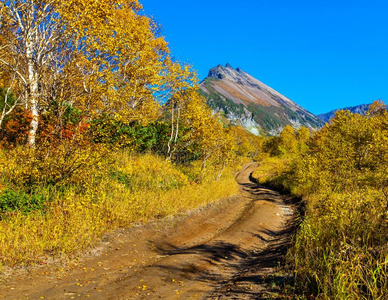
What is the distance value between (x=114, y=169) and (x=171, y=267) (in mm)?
7719

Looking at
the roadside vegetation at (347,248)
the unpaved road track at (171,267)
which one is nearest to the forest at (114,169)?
the roadside vegetation at (347,248)

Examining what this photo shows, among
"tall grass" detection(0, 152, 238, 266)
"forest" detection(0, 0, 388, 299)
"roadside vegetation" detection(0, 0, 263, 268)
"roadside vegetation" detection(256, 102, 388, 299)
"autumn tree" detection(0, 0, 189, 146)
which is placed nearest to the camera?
"roadside vegetation" detection(256, 102, 388, 299)

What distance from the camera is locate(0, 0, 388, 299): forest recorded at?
5.96 meters

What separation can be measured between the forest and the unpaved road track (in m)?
0.70

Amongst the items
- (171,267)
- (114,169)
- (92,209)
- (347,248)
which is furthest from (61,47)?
(347,248)

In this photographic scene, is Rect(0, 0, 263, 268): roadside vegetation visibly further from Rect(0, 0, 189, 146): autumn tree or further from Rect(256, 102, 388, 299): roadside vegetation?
Rect(256, 102, 388, 299): roadside vegetation

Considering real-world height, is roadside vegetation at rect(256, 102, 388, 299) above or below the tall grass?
above

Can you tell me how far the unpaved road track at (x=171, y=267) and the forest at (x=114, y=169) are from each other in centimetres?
70

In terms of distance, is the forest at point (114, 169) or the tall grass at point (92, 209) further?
the tall grass at point (92, 209)

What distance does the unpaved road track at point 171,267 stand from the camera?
237 inches

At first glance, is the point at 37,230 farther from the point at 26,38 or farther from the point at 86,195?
the point at 26,38

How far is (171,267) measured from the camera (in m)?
7.81

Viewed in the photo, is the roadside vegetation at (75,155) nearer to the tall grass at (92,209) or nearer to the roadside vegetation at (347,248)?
the tall grass at (92,209)

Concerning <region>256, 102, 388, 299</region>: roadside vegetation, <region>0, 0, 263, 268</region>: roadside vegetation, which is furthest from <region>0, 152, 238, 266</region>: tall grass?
<region>256, 102, 388, 299</region>: roadside vegetation
